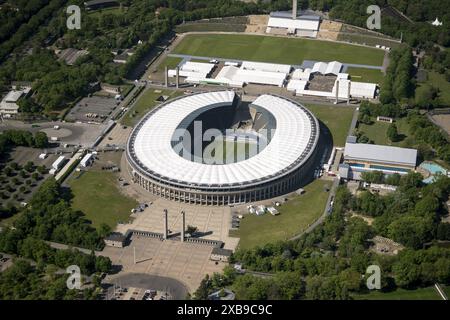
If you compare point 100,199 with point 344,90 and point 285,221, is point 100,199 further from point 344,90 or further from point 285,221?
point 344,90

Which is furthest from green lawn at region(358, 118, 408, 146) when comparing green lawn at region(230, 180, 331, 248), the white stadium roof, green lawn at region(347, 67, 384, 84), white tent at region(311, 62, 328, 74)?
white tent at region(311, 62, 328, 74)

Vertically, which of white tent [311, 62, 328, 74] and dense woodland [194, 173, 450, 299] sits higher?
white tent [311, 62, 328, 74]

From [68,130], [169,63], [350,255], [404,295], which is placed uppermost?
[169,63]

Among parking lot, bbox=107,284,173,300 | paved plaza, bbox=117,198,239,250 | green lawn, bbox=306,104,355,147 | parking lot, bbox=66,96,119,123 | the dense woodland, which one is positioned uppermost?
green lawn, bbox=306,104,355,147

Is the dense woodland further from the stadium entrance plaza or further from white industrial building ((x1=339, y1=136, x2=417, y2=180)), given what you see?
white industrial building ((x1=339, y1=136, x2=417, y2=180))

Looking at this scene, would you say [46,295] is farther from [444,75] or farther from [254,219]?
[444,75]

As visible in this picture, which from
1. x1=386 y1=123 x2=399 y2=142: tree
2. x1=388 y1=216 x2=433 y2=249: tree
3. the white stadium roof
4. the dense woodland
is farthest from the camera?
x1=386 y1=123 x2=399 y2=142: tree

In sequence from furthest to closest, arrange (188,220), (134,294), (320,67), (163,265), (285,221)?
(320,67) → (188,220) → (285,221) → (163,265) → (134,294)

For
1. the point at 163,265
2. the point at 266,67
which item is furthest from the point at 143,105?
the point at 163,265
